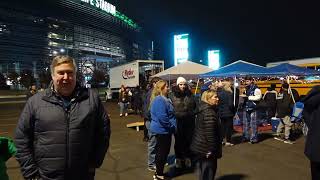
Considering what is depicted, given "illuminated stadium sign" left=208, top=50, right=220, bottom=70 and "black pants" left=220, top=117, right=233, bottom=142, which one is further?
"illuminated stadium sign" left=208, top=50, right=220, bottom=70

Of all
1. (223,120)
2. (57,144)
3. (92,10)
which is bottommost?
(223,120)

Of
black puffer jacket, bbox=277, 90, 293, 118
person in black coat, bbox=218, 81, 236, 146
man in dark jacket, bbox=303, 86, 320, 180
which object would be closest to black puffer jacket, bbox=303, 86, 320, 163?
man in dark jacket, bbox=303, 86, 320, 180

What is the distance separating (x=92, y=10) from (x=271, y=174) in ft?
492

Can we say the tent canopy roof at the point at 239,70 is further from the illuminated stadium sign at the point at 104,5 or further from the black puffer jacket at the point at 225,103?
the illuminated stadium sign at the point at 104,5

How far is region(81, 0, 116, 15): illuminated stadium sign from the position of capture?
150 meters

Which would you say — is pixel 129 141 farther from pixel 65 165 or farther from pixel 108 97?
pixel 108 97

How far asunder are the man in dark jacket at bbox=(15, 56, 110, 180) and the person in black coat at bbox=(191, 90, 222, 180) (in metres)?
2.52

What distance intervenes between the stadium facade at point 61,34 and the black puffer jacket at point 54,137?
285 feet

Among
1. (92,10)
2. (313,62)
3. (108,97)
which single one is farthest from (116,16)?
(313,62)

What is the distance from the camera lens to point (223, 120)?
10.4m

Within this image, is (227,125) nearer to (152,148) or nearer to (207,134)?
(152,148)

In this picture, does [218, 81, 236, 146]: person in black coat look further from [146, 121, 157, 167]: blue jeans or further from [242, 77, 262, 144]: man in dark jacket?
[146, 121, 157, 167]: blue jeans

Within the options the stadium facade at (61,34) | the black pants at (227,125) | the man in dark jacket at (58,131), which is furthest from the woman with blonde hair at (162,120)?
the stadium facade at (61,34)

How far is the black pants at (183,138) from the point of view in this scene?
7809 millimetres
